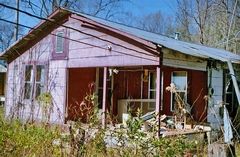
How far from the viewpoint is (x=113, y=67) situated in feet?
45.5

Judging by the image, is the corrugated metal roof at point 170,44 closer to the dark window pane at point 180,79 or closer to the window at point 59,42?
the dark window pane at point 180,79

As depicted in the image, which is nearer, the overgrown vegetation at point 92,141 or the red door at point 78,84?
the overgrown vegetation at point 92,141

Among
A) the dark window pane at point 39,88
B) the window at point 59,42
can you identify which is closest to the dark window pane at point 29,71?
the dark window pane at point 39,88

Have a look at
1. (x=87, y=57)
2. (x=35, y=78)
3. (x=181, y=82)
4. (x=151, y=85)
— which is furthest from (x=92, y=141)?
(x=151, y=85)

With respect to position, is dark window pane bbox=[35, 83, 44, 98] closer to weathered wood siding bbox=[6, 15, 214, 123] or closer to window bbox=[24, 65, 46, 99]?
window bbox=[24, 65, 46, 99]

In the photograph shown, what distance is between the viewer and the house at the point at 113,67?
1166cm

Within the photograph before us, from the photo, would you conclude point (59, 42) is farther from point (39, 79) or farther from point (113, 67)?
point (113, 67)

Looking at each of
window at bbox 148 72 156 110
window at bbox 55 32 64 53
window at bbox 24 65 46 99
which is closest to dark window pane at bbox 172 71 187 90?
window at bbox 148 72 156 110

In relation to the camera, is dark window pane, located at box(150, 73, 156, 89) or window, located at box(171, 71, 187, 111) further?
dark window pane, located at box(150, 73, 156, 89)

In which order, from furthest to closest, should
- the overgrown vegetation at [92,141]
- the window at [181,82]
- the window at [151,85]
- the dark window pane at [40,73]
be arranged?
the window at [151,85] < the dark window pane at [40,73] < the window at [181,82] < the overgrown vegetation at [92,141]

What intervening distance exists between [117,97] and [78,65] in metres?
3.30

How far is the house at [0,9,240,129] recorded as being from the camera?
459 inches

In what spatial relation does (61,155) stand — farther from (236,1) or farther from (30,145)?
(236,1)

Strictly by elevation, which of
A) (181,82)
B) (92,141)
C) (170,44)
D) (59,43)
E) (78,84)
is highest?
(59,43)
